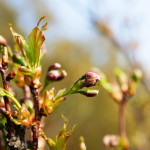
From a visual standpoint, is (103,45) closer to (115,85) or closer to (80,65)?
(80,65)

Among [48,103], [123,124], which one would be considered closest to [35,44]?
[48,103]

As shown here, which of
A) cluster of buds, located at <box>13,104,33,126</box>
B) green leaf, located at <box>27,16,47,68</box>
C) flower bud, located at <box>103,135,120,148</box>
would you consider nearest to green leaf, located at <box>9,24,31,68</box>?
green leaf, located at <box>27,16,47,68</box>

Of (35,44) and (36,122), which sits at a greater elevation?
(35,44)

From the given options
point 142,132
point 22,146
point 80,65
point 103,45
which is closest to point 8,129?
point 22,146

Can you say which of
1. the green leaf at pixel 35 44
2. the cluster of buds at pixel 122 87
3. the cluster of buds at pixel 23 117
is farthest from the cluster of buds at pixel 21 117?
the cluster of buds at pixel 122 87

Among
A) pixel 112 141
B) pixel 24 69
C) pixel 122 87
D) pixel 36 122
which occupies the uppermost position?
pixel 24 69

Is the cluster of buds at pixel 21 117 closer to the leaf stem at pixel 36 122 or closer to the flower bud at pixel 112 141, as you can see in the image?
the leaf stem at pixel 36 122

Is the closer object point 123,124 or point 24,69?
point 24,69

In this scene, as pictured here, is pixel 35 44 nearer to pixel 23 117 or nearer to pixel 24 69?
pixel 24 69

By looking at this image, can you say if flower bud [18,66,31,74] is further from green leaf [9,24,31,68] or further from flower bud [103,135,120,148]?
flower bud [103,135,120,148]
